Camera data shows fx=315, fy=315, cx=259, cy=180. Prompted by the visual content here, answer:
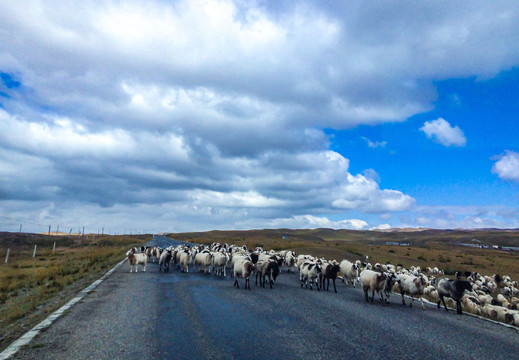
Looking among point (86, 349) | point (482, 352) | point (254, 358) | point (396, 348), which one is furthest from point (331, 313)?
point (86, 349)

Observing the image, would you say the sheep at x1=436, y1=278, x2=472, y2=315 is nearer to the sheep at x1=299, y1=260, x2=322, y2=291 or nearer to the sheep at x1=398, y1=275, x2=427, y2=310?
the sheep at x1=398, y1=275, x2=427, y2=310

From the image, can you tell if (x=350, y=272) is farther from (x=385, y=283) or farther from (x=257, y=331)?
(x=257, y=331)

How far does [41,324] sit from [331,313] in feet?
29.6

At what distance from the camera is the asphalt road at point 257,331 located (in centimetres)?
717

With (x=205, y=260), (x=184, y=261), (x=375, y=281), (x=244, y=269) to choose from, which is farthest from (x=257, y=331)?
(x=184, y=261)

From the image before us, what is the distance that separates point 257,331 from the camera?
8.70 m

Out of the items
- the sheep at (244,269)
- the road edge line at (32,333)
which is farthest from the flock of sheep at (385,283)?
the road edge line at (32,333)

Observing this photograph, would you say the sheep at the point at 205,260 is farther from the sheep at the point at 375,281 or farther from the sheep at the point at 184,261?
the sheep at the point at 375,281

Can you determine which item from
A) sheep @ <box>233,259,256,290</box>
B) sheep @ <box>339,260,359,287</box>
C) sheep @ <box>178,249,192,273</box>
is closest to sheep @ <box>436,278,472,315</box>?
sheep @ <box>339,260,359,287</box>

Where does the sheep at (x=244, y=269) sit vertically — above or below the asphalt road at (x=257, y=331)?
above

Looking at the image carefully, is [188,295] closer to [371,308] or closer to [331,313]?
[331,313]

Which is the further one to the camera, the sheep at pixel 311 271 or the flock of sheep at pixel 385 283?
the sheep at pixel 311 271

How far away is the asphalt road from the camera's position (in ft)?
23.5

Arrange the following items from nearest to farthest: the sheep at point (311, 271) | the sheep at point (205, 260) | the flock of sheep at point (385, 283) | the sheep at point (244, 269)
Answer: the flock of sheep at point (385, 283) < the sheep at point (244, 269) < the sheep at point (311, 271) < the sheep at point (205, 260)
